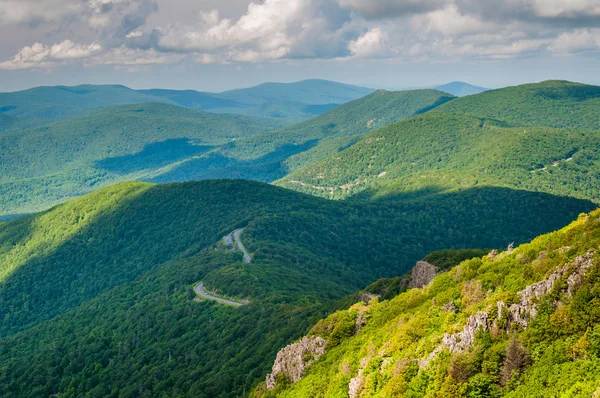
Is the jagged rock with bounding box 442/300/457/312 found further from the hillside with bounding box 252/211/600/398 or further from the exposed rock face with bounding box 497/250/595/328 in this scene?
the exposed rock face with bounding box 497/250/595/328

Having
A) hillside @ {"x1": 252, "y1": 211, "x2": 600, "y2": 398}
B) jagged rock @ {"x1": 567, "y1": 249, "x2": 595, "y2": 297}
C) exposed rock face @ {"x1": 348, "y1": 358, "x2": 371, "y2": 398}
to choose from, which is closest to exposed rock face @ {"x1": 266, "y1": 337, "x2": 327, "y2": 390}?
hillside @ {"x1": 252, "y1": 211, "x2": 600, "y2": 398}

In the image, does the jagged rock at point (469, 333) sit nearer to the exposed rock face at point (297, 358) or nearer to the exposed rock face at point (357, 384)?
the exposed rock face at point (357, 384)

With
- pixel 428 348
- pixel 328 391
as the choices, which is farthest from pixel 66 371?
pixel 428 348

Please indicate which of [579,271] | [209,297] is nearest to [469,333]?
[579,271]

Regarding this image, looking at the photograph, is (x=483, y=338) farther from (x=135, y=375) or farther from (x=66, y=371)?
(x=66, y=371)

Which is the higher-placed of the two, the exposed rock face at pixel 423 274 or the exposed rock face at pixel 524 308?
the exposed rock face at pixel 524 308

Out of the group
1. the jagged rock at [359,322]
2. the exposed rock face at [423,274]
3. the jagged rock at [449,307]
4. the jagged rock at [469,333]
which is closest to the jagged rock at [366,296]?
the exposed rock face at [423,274]
